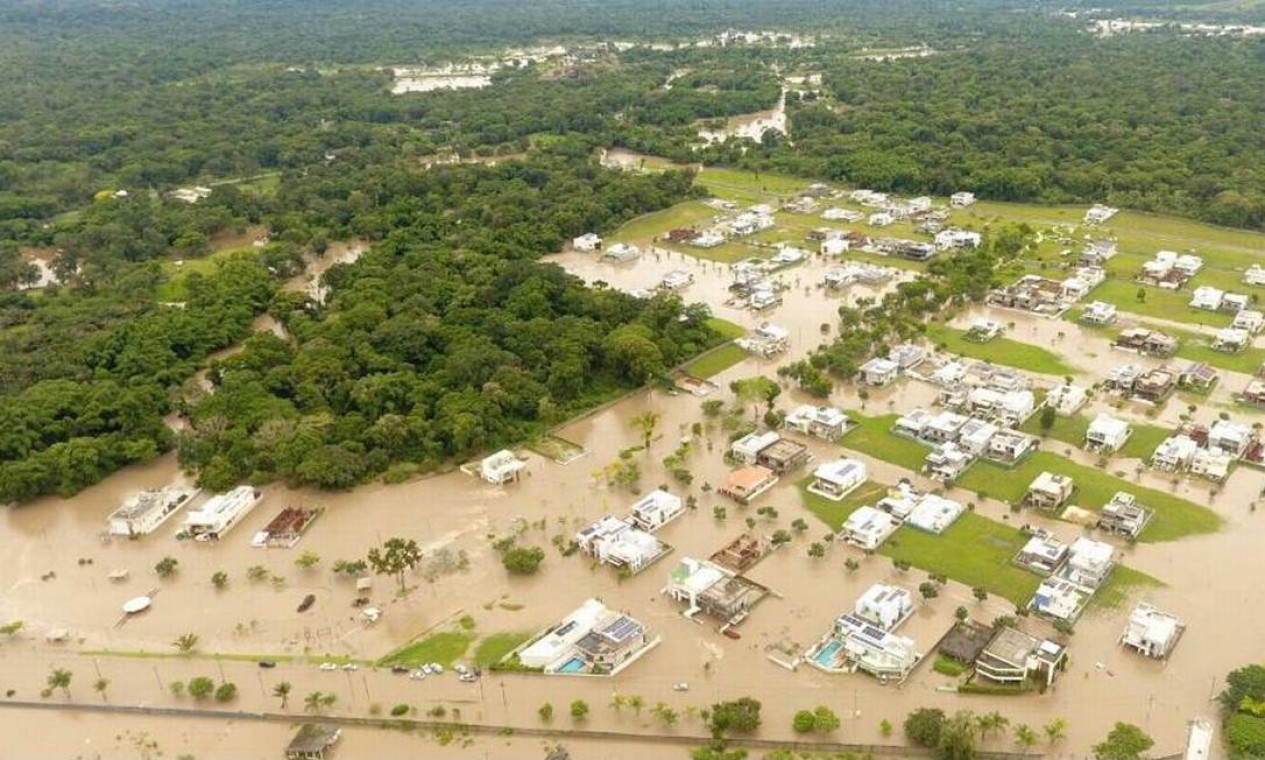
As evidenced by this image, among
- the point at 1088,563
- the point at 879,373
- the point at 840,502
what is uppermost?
the point at 879,373

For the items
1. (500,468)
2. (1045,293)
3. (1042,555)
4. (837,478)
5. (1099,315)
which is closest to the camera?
(1042,555)

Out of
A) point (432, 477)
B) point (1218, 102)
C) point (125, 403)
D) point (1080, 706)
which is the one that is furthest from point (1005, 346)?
point (1218, 102)

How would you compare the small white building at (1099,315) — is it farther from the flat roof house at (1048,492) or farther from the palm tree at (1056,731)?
the palm tree at (1056,731)

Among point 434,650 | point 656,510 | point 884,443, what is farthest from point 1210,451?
point 434,650

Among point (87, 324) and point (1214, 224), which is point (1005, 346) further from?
point (87, 324)

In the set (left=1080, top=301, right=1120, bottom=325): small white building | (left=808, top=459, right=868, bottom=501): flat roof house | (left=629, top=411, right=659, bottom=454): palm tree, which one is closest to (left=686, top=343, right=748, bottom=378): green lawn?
(left=629, top=411, right=659, bottom=454): palm tree

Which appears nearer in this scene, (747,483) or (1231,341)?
(747,483)

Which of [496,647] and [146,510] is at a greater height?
[146,510]

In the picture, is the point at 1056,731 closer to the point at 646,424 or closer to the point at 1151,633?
the point at 1151,633
